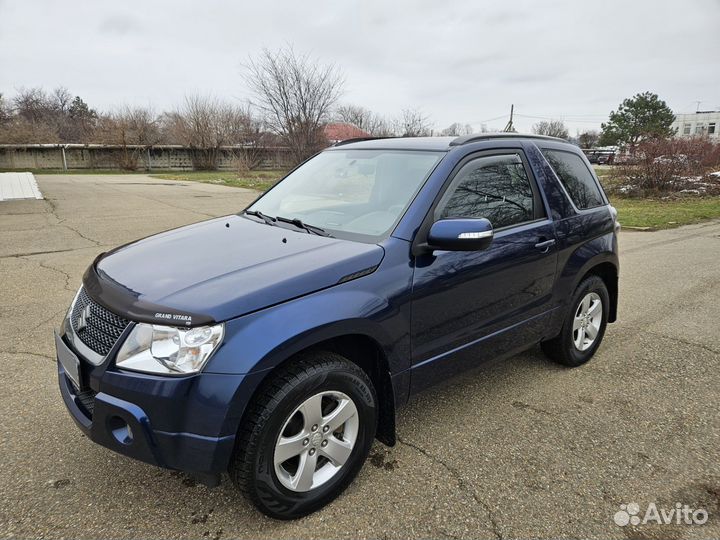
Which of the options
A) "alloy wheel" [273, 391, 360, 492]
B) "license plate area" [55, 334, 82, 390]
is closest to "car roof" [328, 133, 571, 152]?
"alloy wheel" [273, 391, 360, 492]

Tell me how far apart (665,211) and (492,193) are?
13502mm

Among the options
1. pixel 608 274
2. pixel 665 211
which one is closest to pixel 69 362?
pixel 608 274

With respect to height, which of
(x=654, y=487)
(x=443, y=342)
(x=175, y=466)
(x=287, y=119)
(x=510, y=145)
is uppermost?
(x=287, y=119)

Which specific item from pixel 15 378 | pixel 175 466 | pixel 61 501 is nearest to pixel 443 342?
pixel 175 466

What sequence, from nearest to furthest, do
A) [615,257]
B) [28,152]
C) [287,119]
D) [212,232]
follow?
1. [212,232]
2. [615,257]
3. [287,119]
4. [28,152]

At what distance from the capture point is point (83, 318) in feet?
7.77

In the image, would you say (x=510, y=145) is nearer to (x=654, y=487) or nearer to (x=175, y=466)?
(x=654, y=487)

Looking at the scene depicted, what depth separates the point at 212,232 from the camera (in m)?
3.06

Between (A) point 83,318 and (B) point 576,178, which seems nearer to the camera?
(A) point 83,318

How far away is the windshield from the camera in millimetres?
2797

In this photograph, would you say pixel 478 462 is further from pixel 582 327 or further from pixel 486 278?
pixel 582 327

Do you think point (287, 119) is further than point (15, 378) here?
Yes

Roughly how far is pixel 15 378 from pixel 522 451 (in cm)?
355

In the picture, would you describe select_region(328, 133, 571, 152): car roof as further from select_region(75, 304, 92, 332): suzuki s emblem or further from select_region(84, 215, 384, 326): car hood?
select_region(75, 304, 92, 332): suzuki s emblem
